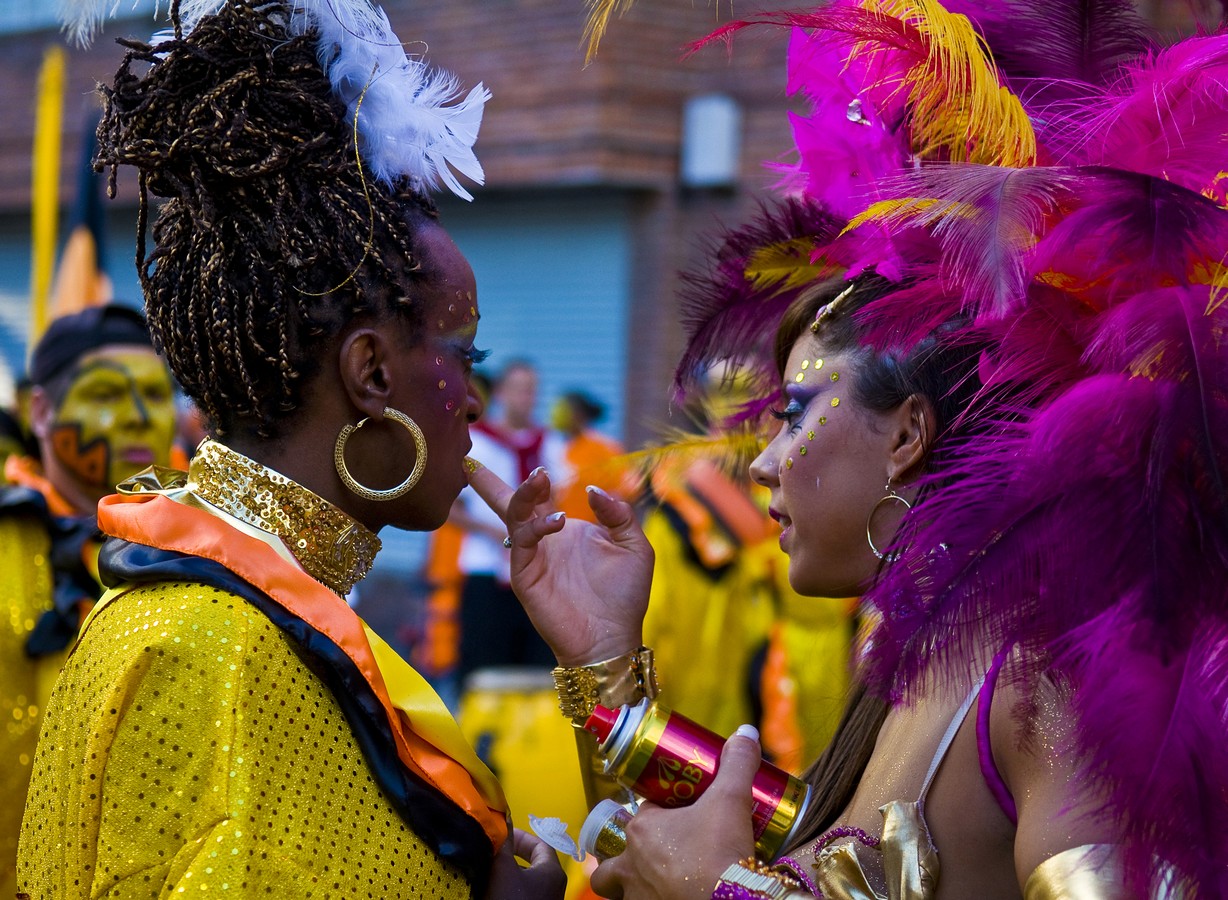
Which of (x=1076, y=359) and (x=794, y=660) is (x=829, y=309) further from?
(x=794, y=660)

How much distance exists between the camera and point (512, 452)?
7836mm

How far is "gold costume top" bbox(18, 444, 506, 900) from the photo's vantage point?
1.64 meters

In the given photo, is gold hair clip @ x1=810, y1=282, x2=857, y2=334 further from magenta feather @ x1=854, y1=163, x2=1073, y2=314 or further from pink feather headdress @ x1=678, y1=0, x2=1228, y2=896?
magenta feather @ x1=854, y1=163, x2=1073, y2=314

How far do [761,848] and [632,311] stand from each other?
816 cm

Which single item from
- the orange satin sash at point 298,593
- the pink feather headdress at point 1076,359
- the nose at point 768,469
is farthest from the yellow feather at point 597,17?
the orange satin sash at point 298,593

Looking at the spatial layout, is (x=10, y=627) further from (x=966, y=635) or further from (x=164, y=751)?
(x=966, y=635)

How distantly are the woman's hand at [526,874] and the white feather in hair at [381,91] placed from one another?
3.32ft

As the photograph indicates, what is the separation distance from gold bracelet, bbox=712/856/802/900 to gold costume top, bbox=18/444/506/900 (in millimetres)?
353

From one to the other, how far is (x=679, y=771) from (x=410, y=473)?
0.59 m

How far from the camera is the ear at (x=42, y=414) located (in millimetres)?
3746

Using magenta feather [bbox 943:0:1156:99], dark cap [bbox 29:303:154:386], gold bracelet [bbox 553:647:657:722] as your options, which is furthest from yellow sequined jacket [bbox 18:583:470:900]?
dark cap [bbox 29:303:154:386]

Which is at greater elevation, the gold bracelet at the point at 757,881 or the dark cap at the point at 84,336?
the dark cap at the point at 84,336

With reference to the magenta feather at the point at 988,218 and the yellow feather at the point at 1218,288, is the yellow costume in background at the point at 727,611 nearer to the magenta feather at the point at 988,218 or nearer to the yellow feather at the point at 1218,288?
the magenta feather at the point at 988,218

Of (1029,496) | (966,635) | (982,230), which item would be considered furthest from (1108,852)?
(982,230)
